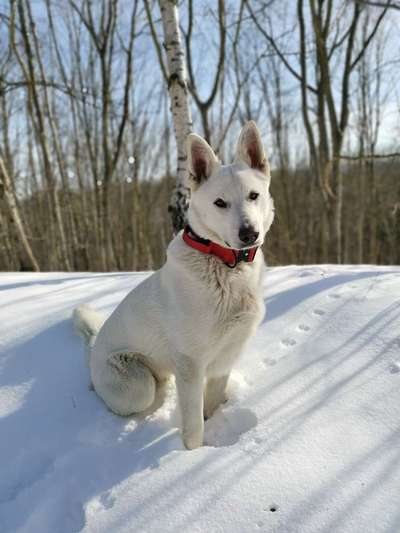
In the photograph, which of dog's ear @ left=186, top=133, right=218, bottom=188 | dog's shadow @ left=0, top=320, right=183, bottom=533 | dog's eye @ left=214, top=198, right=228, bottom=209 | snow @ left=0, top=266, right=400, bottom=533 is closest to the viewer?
snow @ left=0, top=266, right=400, bottom=533

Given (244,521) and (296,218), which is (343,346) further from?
(296,218)

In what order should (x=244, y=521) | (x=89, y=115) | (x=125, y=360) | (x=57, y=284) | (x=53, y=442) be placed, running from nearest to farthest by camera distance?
(x=244, y=521) → (x=53, y=442) → (x=125, y=360) → (x=57, y=284) → (x=89, y=115)

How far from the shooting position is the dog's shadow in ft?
5.01

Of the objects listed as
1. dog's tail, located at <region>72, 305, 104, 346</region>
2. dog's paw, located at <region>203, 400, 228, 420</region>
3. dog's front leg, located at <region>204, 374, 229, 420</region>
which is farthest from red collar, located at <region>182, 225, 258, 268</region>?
dog's tail, located at <region>72, 305, 104, 346</region>

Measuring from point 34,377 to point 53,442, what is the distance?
582 millimetres

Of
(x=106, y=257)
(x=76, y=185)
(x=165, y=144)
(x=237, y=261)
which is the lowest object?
(x=106, y=257)

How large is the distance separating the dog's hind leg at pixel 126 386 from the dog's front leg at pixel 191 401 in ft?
0.82

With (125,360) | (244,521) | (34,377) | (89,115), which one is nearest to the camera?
(244,521)

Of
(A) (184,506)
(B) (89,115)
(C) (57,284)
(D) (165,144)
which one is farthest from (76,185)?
(A) (184,506)

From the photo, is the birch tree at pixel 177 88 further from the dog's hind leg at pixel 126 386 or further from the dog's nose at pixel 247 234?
the dog's nose at pixel 247 234

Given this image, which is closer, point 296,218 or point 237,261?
point 237,261

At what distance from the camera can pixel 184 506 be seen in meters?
1.37

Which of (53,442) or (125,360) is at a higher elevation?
(125,360)

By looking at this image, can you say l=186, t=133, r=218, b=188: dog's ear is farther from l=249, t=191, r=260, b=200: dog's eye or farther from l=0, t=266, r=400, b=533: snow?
l=0, t=266, r=400, b=533: snow
